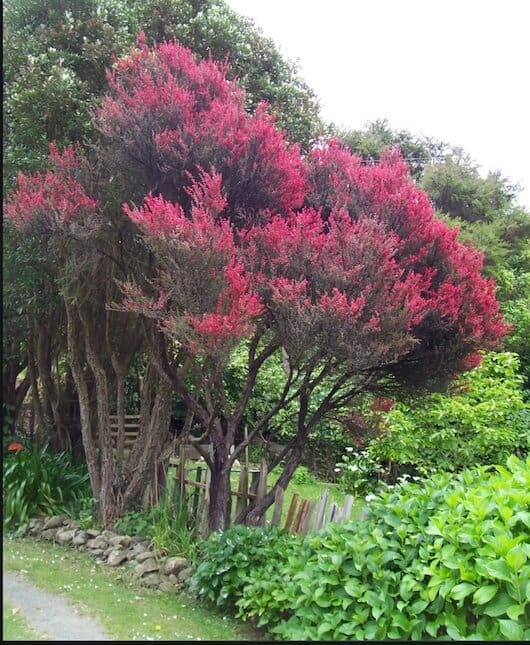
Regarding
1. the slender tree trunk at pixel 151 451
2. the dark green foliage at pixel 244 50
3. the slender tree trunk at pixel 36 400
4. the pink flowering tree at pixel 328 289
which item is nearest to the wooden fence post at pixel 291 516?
the pink flowering tree at pixel 328 289

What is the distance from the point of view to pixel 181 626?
3.86 metres

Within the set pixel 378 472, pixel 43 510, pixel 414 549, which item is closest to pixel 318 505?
pixel 414 549

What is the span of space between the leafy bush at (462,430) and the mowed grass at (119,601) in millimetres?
4236

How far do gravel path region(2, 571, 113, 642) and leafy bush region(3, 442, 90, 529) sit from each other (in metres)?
1.75

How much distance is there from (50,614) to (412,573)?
2.40m

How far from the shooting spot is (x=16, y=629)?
356 centimetres

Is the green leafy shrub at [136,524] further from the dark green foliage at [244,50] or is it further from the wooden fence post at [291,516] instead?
the dark green foliage at [244,50]

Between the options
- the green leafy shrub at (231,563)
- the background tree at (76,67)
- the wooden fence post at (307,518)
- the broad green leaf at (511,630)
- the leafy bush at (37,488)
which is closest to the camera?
the broad green leaf at (511,630)

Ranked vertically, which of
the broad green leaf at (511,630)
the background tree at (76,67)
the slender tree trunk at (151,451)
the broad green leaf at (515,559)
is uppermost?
the background tree at (76,67)

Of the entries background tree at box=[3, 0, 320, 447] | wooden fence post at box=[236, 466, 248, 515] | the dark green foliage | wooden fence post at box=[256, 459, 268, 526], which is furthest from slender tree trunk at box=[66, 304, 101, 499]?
the dark green foliage

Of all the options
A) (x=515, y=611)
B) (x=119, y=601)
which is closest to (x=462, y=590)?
(x=515, y=611)

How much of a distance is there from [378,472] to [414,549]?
6026 millimetres

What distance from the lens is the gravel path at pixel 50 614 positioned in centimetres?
358

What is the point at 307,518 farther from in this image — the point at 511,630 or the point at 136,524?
the point at 511,630
